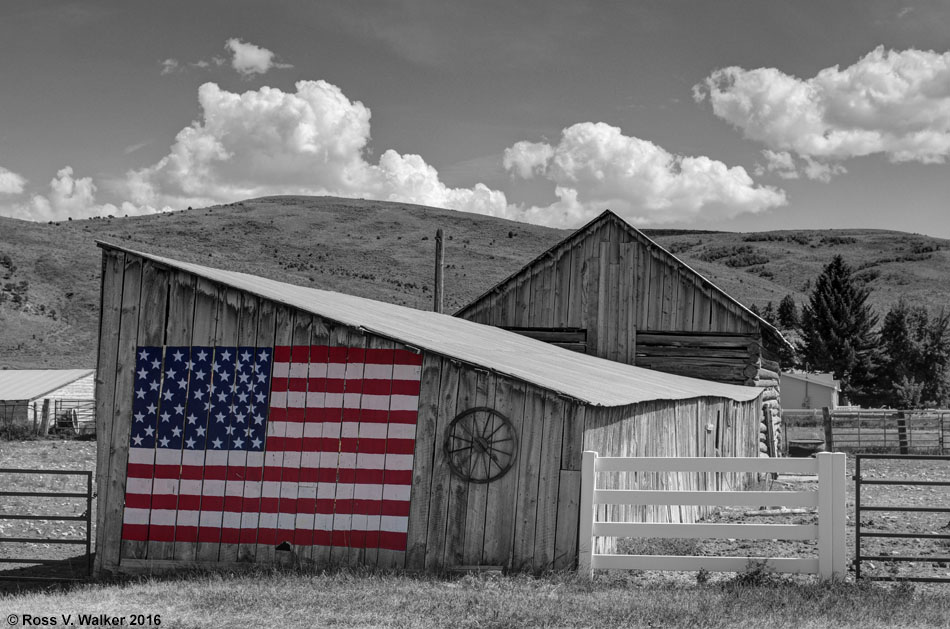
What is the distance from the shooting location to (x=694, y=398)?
16719 mm

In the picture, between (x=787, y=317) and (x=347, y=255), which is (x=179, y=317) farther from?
(x=347, y=255)

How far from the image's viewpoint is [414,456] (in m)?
11.2

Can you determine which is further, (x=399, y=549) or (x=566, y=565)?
(x=399, y=549)

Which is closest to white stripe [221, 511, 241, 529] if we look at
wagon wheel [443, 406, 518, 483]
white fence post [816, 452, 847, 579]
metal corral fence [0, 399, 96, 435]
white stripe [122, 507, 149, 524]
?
white stripe [122, 507, 149, 524]

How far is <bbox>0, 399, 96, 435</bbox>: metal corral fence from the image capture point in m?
35.3

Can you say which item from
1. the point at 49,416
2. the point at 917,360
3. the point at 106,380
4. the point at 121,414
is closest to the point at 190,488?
the point at 121,414

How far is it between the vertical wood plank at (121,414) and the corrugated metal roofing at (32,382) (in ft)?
94.2

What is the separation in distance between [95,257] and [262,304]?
74.4 m

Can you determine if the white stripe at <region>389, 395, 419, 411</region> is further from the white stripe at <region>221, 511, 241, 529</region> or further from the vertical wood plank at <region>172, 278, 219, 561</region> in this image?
the vertical wood plank at <region>172, 278, 219, 561</region>

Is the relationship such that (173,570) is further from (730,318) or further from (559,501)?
(730,318)

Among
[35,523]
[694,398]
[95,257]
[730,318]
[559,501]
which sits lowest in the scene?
[35,523]

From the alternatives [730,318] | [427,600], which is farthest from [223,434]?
[730,318]

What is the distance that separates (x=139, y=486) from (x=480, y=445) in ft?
14.7

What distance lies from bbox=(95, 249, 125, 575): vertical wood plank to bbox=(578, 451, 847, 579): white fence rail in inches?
245
